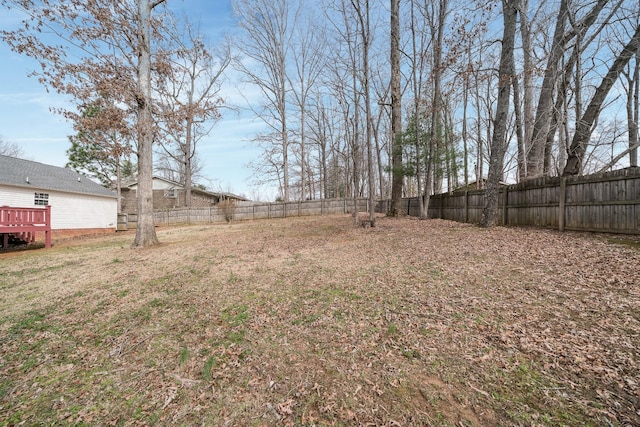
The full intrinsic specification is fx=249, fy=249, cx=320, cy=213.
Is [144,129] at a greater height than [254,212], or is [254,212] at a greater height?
[144,129]

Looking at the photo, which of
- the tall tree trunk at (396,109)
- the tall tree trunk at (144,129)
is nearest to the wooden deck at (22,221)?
the tall tree trunk at (144,129)

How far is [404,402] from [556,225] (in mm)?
7063

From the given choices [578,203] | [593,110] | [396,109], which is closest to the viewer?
[578,203]

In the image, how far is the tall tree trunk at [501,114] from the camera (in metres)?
7.07

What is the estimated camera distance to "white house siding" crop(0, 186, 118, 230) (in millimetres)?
13055

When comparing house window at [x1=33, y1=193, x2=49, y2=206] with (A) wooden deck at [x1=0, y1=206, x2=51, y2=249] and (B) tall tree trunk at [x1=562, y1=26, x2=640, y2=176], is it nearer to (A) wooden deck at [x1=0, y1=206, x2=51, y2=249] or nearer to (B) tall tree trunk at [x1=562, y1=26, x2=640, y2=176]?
(A) wooden deck at [x1=0, y1=206, x2=51, y2=249]

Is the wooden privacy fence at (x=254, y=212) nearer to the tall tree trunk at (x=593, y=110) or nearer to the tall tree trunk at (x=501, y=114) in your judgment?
the tall tree trunk at (x=501, y=114)

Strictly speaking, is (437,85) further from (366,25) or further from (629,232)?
(629,232)

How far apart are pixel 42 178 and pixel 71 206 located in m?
2.07

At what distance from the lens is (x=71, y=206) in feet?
51.7

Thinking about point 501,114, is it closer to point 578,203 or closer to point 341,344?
point 578,203

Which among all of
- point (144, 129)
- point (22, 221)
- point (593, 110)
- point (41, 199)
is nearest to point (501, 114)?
point (593, 110)

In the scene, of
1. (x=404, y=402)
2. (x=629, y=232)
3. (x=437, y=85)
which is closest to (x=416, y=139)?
(x=437, y=85)

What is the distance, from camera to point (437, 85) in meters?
10.3
